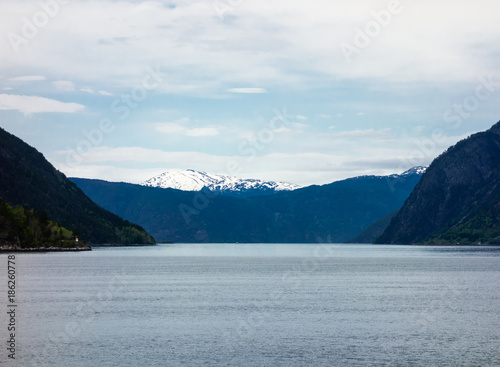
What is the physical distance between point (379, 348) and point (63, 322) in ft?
109

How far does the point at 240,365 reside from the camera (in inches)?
1975

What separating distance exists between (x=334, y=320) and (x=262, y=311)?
11.3m

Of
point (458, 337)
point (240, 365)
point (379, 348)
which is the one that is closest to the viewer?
point (240, 365)

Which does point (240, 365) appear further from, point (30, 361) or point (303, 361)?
point (30, 361)

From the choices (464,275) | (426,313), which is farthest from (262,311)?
(464,275)

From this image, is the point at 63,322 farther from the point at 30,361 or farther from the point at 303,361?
the point at 303,361

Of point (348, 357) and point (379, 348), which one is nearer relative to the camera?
point (348, 357)

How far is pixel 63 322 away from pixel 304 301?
33769 mm

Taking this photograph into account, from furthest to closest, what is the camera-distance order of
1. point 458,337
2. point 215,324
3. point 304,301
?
1. point 304,301
2. point 215,324
3. point 458,337

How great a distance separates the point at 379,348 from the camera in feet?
184

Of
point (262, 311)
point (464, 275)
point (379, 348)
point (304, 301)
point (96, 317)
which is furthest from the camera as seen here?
point (464, 275)

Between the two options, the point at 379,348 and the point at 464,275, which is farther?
the point at 464,275

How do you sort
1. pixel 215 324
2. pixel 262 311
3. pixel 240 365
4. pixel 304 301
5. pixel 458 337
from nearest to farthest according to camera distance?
pixel 240 365
pixel 458 337
pixel 215 324
pixel 262 311
pixel 304 301

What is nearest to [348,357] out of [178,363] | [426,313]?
[178,363]
